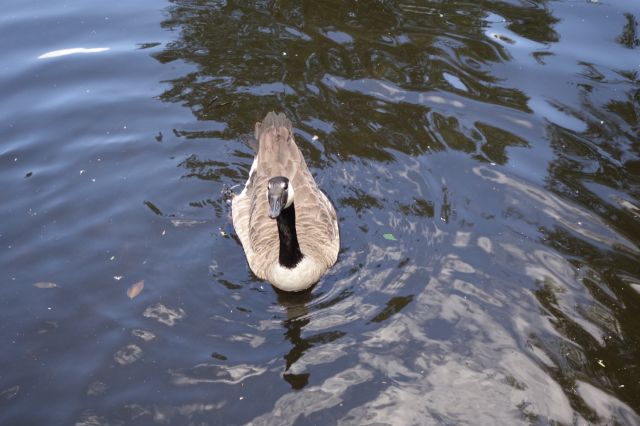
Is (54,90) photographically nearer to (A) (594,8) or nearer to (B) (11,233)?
(B) (11,233)

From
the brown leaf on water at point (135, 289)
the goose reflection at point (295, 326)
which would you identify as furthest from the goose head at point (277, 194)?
the brown leaf on water at point (135, 289)

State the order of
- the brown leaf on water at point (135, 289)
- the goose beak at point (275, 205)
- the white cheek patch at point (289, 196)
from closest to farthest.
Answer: the goose beak at point (275, 205) → the white cheek patch at point (289, 196) → the brown leaf on water at point (135, 289)

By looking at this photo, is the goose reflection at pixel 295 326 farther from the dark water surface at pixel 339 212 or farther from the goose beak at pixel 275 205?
the goose beak at pixel 275 205

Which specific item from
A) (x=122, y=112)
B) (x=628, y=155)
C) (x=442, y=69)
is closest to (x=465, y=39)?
(x=442, y=69)

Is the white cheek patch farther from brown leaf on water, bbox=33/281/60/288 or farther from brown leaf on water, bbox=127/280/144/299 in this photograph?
brown leaf on water, bbox=33/281/60/288

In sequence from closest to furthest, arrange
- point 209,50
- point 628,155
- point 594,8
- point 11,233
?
point 11,233, point 628,155, point 209,50, point 594,8

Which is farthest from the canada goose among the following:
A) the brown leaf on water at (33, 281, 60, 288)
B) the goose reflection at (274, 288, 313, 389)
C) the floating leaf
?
the floating leaf

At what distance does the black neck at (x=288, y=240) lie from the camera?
294 inches

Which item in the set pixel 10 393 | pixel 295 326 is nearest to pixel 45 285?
pixel 10 393

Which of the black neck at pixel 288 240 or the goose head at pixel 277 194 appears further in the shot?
the black neck at pixel 288 240

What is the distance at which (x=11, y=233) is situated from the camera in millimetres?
8164

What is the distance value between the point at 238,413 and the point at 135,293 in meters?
1.94

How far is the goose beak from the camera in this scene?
6996 mm

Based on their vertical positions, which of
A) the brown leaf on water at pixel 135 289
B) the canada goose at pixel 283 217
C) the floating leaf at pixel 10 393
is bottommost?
the floating leaf at pixel 10 393
